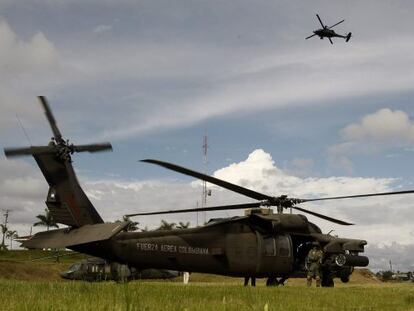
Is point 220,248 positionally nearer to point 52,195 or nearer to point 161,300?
point 52,195

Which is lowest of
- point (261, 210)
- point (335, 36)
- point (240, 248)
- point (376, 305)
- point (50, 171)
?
point (376, 305)

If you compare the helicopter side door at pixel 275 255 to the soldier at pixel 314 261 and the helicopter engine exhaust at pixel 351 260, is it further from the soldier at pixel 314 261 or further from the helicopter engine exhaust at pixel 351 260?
the helicopter engine exhaust at pixel 351 260

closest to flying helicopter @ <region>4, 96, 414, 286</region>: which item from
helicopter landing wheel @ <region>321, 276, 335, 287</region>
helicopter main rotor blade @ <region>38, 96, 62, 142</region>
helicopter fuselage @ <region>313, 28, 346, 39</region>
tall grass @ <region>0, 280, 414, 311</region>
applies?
helicopter main rotor blade @ <region>38, 96, 62, 142</region>

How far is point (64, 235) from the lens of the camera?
17.7 m

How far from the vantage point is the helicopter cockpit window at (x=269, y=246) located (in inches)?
788

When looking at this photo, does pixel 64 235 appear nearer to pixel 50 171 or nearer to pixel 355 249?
pixel 50 171

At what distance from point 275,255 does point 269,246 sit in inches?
19.8

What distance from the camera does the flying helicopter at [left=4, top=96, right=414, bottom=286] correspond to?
1803 cm

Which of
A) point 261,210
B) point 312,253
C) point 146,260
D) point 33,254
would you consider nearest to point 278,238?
point 261,210

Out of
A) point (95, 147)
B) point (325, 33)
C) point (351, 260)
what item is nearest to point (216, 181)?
point (95, 147)

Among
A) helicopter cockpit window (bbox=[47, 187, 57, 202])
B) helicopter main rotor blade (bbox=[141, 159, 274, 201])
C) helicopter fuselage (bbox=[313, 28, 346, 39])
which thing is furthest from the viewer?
helicopter fuselage (bbox=[313, 28, 346, 39])

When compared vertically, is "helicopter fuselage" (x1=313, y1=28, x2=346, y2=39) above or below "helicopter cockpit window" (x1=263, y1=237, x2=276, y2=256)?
above

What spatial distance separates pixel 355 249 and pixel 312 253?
2.65 metres

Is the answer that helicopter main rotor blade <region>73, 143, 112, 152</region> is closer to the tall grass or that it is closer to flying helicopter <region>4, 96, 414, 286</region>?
flying helicopter <region>4, 96, 414, 286</region>
